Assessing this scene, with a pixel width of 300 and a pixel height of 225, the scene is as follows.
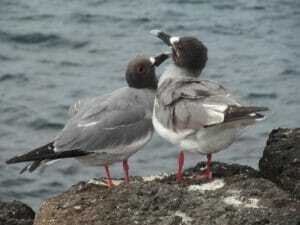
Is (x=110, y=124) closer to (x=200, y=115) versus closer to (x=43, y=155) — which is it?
(x=43, y=155)

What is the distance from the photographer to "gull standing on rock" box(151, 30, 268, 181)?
20.8 feet

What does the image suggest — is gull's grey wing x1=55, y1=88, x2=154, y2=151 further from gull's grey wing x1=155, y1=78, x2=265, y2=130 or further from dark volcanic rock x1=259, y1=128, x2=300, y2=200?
dark volcanic rock x1=259, y1=128, x2=300, y2=200

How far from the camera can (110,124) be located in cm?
757

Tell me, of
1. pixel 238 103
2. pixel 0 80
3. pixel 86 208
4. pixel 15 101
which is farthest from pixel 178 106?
pixel 0 80

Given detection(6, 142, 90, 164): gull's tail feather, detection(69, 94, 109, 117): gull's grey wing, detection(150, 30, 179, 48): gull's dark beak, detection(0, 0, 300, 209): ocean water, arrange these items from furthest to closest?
detection(0, 0, 300, 209): ocean water, detection(150, 30, 179, 48): gull's dark beak, detection(69, 94, 109, 117): gull's grey wing, detection(6, 142, 90, 164): gull's tail feather

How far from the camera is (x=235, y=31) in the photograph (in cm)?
1675

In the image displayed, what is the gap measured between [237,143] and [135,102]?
16.2 ft

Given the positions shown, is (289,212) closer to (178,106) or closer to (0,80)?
(178,106)

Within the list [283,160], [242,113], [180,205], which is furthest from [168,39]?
[180,205]

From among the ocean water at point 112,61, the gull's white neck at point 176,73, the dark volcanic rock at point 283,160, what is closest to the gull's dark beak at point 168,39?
the gull's white neck at point 176,73

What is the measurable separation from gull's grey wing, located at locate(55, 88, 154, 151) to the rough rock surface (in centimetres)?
69

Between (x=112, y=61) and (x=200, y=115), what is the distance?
9.06 m

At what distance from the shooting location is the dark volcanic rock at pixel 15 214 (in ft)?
24.6

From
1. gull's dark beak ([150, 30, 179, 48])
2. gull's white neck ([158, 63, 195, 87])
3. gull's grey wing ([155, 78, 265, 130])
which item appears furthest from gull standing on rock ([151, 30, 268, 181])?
gull's dark beak ([150, 30, 179, 48])
